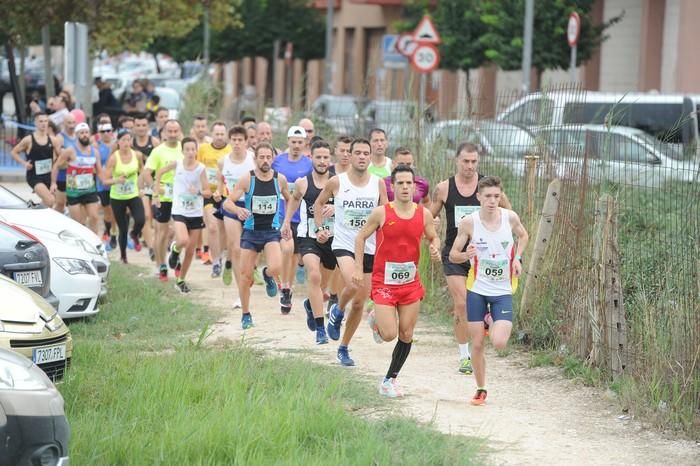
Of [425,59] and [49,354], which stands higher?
[425,59]

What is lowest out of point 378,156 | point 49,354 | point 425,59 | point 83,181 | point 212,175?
point 49,354

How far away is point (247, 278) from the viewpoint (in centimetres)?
1279

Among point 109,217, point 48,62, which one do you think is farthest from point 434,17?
point 109,217

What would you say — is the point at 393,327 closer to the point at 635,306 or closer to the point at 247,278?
the point at 635,306

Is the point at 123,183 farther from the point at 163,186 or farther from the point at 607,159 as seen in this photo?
the point at 607,159

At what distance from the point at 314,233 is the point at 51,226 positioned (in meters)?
2.70

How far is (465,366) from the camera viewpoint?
10.9 meters

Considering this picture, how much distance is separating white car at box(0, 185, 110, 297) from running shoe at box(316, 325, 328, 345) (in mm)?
2477

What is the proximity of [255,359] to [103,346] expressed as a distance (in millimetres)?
1422

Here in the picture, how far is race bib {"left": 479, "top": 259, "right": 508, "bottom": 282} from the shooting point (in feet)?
31.7

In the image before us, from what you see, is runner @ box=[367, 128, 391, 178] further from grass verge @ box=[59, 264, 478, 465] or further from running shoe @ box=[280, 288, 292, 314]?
grass verge @ box=[59, 264, 478, 465]

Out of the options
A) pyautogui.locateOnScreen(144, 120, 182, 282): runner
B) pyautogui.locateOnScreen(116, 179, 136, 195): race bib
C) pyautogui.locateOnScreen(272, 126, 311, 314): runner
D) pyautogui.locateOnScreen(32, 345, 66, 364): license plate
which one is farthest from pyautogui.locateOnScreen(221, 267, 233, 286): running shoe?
pyautogui.locateOnScreen(32, 345, 66, 364): license plate

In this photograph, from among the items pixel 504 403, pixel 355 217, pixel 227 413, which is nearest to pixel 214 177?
pixel 355 217

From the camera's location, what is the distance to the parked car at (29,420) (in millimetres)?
6424
